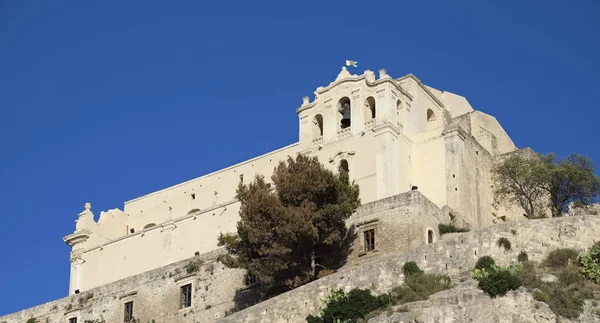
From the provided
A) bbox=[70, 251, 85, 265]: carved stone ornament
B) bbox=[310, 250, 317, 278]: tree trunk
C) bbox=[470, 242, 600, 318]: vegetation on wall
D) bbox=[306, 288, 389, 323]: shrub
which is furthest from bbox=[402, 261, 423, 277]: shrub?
bbox=[70, 251, 85, 265]: carved stone ornament

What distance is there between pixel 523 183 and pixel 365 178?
25.2 ft

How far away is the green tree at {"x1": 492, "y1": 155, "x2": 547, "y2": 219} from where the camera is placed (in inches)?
2298

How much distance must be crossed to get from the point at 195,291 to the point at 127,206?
15.6 m

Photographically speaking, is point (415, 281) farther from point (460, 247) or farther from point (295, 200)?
point (295, 200)

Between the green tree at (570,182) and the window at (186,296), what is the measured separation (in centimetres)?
1719

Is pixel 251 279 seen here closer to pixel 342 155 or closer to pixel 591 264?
pixel 342 155

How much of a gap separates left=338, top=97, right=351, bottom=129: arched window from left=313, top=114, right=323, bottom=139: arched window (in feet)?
3.76

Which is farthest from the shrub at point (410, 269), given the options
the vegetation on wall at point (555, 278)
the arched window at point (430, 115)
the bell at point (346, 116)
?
the arched window at point (430, 115)

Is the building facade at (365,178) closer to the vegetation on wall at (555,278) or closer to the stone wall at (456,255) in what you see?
the stone wall at (456,255)

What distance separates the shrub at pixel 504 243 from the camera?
149 ft

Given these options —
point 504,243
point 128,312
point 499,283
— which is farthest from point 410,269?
point 128,312

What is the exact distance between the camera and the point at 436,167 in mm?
58406

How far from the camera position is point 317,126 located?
203 ft

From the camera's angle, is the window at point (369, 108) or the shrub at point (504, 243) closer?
the shrub at point (504, 243)
